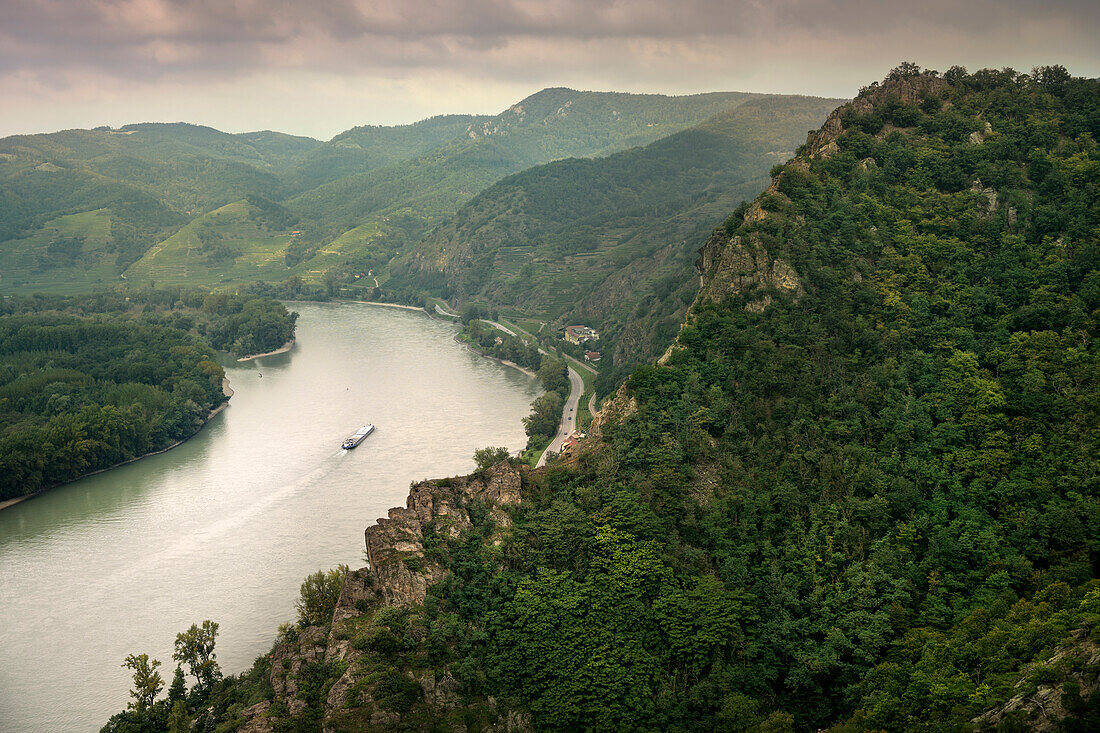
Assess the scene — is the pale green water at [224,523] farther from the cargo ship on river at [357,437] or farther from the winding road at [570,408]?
the winding road at [570,408]

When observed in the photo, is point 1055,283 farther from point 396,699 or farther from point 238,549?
point 238,549

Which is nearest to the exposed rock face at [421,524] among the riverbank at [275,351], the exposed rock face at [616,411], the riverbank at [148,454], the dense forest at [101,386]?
the exposed rock face at [616,411]

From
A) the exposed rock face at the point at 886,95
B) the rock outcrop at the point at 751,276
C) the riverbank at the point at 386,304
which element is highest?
the exposed rock face at the point at 886,95

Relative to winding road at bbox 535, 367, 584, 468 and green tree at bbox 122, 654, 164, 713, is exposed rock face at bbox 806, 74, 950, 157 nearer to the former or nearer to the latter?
winding road at bbox 535, 367, 584, 468

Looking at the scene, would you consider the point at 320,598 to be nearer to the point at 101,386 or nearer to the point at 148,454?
the point at 148,454

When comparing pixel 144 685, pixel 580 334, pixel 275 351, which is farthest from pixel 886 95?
pixel 275 351

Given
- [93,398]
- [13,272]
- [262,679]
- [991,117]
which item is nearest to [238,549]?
[262,679]
